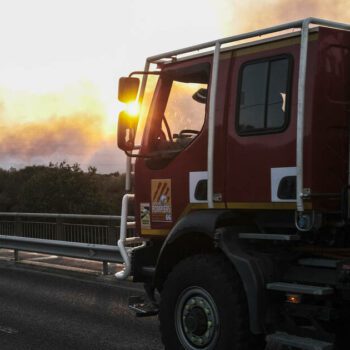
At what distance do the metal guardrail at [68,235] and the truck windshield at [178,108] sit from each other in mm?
4355

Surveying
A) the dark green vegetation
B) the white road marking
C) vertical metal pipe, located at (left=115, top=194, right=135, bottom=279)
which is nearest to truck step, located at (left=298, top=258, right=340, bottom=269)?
vertical metal pipe, located at (left=115, top=194, right=135, bottom=279)

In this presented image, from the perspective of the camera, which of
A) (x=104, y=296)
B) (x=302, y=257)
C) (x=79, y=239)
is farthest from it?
(x=79, y=239)

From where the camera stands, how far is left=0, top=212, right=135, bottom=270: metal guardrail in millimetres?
10492

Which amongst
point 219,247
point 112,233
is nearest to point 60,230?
point 112,233

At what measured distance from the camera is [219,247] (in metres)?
4.94

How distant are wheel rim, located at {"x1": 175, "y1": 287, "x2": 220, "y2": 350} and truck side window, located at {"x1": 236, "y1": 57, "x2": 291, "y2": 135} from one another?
4.77 ft

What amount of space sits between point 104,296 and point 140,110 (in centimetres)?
395

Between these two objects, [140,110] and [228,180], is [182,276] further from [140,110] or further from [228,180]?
[140,110]

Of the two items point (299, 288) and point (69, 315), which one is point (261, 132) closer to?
point (299, 288)

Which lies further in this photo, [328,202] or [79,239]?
[79,239]

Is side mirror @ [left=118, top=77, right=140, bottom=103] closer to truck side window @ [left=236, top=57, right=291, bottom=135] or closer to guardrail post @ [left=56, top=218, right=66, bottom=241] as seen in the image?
truck side window @ [left=236, top=57, right=291, bottom=135]

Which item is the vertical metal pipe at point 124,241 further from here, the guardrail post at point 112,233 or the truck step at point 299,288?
the guardrail post at point 112,233

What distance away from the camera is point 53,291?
939cm

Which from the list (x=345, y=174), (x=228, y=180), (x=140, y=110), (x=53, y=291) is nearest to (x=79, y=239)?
(x=53, y=291)
